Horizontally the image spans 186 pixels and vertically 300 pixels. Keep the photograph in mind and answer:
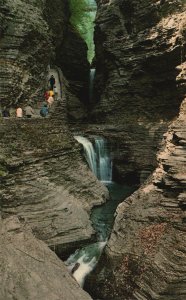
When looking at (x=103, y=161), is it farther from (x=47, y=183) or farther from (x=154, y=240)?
(x=154, y=240)

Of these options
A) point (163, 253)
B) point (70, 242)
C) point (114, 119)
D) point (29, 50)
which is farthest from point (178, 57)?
point (163, 253)

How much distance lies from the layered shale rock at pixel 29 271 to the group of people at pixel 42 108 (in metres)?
12.3

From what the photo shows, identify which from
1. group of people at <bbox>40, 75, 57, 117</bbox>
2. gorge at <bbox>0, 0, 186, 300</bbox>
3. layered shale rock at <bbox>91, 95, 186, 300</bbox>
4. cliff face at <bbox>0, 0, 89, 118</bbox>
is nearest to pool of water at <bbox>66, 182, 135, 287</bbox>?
gorge at <bbox>0, 0, 186, 300</bbox>

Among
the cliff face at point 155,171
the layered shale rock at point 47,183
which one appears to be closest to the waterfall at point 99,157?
the cliff face at point 155,171

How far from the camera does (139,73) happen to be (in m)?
32.8

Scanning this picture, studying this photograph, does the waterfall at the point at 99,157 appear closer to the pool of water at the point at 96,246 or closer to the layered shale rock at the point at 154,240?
the pool of water at the point at 96,246

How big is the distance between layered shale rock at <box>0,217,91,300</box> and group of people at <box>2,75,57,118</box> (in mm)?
12301

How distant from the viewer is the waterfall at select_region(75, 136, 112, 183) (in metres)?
29.4

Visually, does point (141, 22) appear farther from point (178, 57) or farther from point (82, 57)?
point (82, 57)

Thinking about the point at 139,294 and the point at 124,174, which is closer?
the point at 139,294

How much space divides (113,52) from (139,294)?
85.4 feet

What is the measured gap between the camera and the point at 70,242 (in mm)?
17500

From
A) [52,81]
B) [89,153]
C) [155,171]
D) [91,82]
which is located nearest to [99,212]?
[155,171]

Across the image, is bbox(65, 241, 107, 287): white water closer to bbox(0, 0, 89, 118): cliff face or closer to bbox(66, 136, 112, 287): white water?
bbox(66, 136, 112, 287): white water
